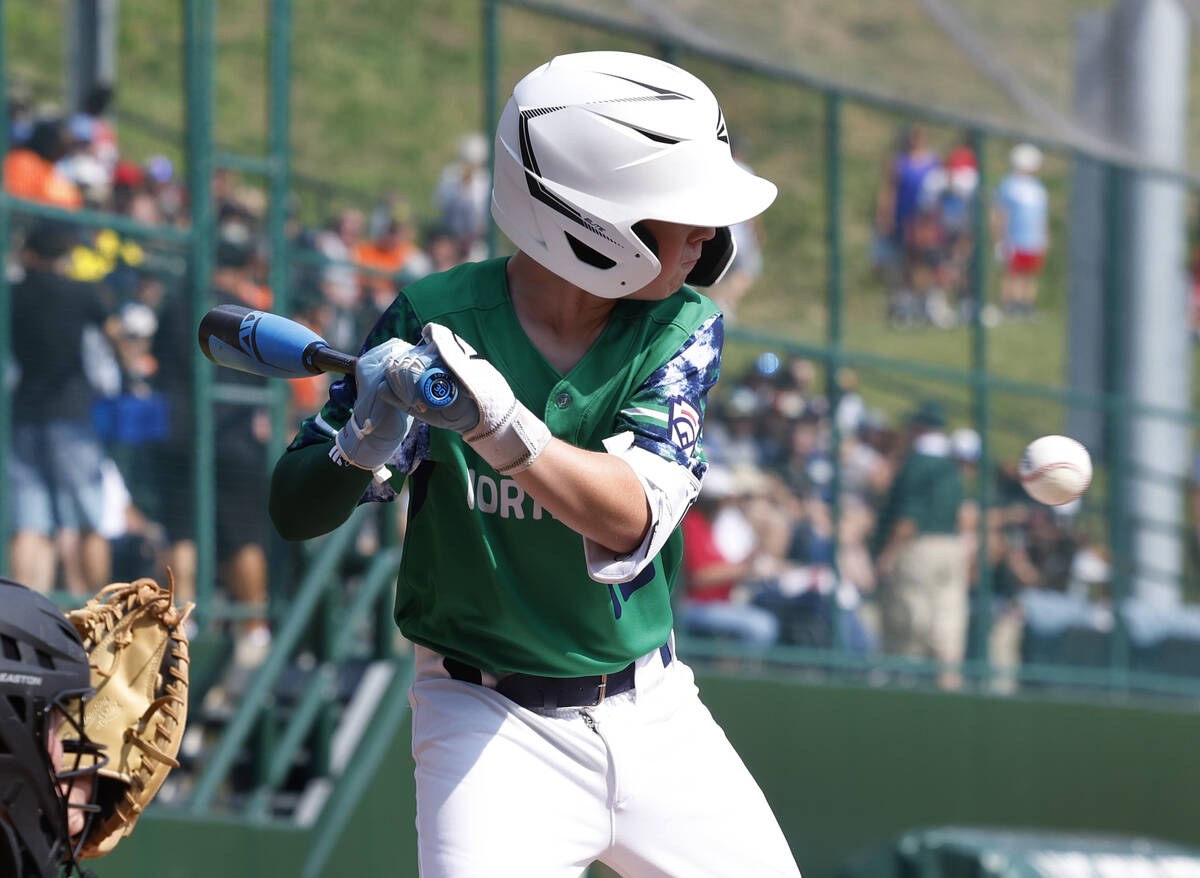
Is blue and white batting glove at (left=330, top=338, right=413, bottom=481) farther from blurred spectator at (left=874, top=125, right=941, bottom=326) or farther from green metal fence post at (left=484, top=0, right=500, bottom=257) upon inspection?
blurred spectator at (left=874, top=125, right=941, bottom=326)

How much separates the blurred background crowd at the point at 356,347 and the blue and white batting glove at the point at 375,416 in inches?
90.9

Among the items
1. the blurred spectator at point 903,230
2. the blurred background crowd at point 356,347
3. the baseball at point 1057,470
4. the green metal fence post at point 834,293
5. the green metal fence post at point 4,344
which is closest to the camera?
the baseball at point 1057,470

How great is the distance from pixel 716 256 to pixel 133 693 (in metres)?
1.33

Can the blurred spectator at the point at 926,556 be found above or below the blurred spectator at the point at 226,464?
below

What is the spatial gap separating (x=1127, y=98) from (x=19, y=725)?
966 centimetres

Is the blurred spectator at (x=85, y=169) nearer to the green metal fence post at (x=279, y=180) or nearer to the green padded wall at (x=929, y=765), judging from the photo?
the green metal fence post at (x=279, y=180)

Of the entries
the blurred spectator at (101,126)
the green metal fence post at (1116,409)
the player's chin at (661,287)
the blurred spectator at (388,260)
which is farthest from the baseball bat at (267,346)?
the green metal fence post at (1116,409)

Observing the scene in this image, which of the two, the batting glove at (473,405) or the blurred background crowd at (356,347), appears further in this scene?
the blurred background crowd at (356,347)

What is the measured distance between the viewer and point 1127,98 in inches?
435

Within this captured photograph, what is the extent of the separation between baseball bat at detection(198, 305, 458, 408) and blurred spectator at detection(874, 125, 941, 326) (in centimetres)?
795

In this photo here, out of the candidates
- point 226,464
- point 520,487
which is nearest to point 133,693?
point 520,487

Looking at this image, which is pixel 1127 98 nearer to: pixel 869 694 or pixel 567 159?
pixel 869 694

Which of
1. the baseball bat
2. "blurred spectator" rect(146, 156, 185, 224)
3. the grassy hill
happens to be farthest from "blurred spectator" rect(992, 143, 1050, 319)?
the baseball bat

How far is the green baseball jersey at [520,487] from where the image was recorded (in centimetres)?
310
